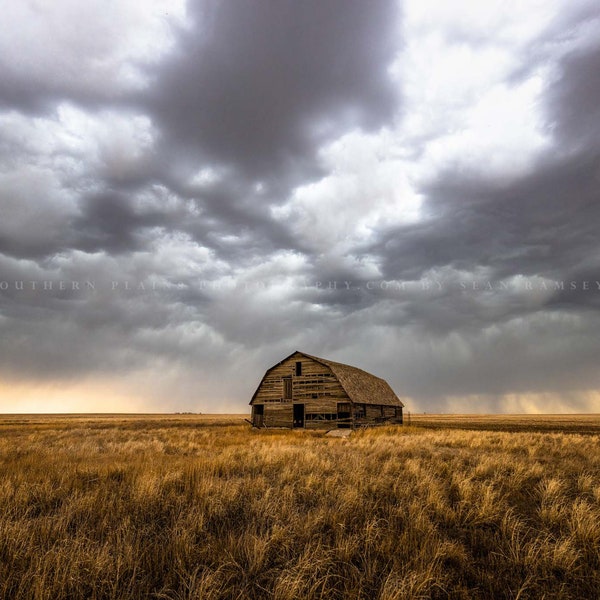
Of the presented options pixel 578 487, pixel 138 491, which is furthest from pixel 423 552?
pixel 578 487

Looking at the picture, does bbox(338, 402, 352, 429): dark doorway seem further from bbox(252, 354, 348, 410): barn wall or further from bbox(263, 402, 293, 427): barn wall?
bbox(263, 402, 293, 427): barn wall

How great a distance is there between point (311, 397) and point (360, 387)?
5988 millimetres

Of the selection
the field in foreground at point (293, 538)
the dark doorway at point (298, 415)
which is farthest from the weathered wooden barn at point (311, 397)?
the field in foreground at point (293, 538)

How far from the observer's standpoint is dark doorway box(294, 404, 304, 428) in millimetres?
34844

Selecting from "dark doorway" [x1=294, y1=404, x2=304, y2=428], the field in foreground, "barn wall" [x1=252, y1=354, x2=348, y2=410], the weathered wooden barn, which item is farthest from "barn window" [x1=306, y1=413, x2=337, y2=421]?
the field in foreground

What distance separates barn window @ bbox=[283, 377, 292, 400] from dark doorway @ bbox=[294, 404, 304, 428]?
1174mm

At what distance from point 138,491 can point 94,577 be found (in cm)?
313

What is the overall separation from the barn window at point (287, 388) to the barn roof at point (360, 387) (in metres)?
1.76

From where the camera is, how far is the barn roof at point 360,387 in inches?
1304

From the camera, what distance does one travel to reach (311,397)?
33531mm

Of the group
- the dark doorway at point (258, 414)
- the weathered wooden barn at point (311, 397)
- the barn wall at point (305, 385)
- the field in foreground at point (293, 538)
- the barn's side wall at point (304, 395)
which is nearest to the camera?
the field in foreground at point (293, 538)

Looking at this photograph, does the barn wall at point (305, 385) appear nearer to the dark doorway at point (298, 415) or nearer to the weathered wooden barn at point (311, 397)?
the weathered wooden barn at point (311, 397)

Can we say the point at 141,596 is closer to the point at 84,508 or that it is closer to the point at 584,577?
the point at 84,508

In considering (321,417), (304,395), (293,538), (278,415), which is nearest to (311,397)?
(304,395)
